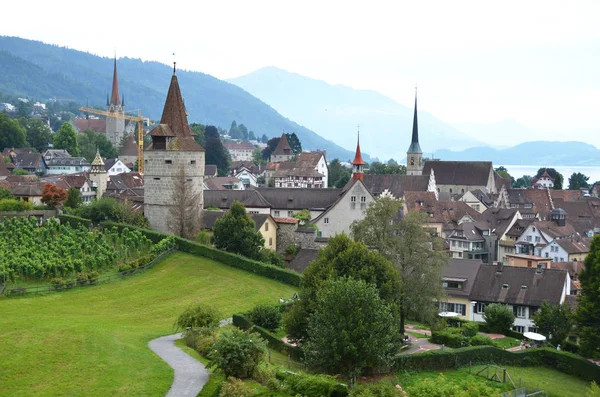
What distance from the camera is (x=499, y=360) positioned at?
128ft

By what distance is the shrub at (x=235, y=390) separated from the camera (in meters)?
23.2

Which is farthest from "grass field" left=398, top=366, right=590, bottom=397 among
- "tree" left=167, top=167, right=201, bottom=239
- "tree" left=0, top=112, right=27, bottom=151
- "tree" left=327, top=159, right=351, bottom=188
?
"tree" left=0, top=112, right=27, bottom=151

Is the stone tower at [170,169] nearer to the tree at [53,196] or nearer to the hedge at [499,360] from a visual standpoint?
the tree at [53,196]

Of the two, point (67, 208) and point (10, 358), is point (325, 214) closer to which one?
point (67, 208)

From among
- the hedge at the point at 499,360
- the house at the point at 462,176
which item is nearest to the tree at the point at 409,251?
the hedge at the point at 499,360

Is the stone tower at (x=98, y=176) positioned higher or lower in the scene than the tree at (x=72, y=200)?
higher

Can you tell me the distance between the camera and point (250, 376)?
2584 centimetres

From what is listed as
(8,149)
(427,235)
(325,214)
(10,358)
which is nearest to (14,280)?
(10,358)

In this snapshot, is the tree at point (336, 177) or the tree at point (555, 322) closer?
the tree at point (555, 322)

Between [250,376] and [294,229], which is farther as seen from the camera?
[294,229]

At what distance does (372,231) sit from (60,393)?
24251 millimetres

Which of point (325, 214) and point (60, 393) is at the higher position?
point (325, 214)

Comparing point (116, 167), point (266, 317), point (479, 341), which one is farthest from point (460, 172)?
point (266, 317)

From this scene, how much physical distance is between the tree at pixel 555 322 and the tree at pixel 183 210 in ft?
90.4
